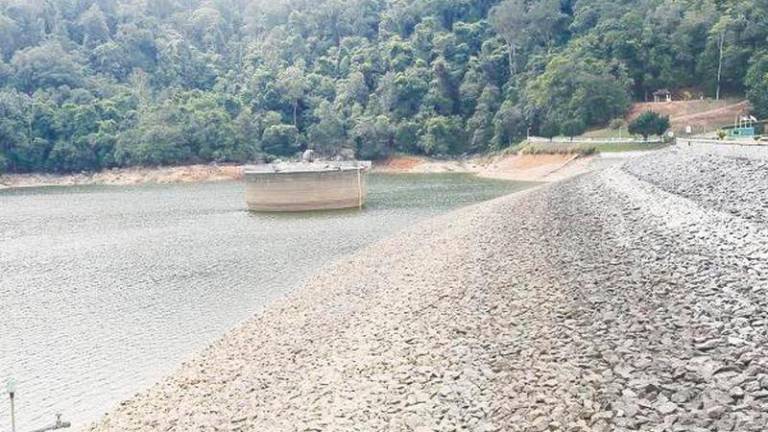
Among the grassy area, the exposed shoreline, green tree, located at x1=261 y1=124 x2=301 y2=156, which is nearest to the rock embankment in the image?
the grassy area

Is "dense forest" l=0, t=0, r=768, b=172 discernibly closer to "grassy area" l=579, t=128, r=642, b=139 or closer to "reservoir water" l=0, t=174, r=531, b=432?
"grassy area" l=579, t=128, r=642, b=139

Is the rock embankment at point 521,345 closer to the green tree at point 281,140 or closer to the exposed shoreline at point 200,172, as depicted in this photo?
the exposed shoreline at point 200,172

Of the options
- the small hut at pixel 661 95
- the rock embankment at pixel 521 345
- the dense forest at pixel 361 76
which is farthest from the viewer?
Result: the small hut at pixel 661 95

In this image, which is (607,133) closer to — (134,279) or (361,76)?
(361,76)

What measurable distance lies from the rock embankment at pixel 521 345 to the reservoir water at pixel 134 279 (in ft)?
5.46

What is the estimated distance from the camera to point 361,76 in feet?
337

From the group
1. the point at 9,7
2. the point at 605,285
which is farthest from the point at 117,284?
the point at 9,7

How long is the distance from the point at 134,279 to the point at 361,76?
81.5 m

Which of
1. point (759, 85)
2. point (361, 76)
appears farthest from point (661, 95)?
point (361, 76)

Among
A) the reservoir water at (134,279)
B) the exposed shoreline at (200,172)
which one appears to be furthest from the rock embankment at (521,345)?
the exposed shoreline at (200,172)

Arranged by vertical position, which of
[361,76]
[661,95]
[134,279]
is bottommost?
[134,279]

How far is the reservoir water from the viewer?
1491 centimetres

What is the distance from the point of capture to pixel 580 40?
3268 inches

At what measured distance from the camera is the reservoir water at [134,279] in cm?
1491
